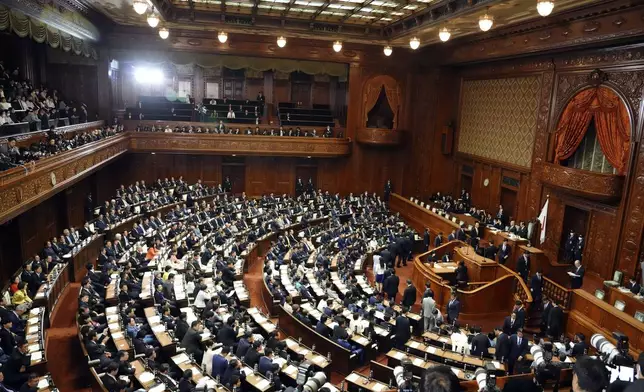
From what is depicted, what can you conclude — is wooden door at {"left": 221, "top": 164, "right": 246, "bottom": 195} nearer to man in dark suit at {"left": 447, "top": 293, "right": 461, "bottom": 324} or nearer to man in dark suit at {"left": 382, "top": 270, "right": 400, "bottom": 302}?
man in dark suit at {"left": 382, "top": 270, "right": 400, "bottom": 302}

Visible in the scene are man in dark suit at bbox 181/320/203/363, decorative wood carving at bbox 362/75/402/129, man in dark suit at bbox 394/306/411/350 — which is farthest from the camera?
decorative wood carving at bbox 362/75/402/129

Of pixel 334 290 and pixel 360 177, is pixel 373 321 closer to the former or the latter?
pixel 334 290

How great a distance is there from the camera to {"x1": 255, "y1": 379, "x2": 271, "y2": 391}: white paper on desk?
7453 mm

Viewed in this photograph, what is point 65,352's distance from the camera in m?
8.78

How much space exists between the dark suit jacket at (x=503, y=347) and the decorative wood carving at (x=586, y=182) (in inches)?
274

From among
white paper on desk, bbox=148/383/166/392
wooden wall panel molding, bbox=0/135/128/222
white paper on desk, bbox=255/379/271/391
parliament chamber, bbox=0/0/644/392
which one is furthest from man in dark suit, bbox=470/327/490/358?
wooden wall panel molding, bbox=0/135/128/222

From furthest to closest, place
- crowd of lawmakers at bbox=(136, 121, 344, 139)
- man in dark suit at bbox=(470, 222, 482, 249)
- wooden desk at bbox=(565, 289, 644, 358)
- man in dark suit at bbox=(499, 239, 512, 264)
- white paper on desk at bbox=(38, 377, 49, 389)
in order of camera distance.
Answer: crowd of lawmakers at bbox=(136, 121, 344, 139)
man in dark suit at bbox=(470, 222, 482, 249)
man in dark suit at bbox=(499, 239, 512, 264)
wooden desk at bbox=(565, 289, 644, 358)
white paper on desk at bbox=(38, 377, 49, 389)

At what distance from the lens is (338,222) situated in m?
18.3

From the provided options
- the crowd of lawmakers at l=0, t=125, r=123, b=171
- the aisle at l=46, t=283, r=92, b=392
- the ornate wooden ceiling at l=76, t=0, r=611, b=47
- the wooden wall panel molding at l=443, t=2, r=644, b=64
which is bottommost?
the aisle at l=46, t=283, r=92, b=392

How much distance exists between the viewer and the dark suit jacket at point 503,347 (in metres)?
8.77

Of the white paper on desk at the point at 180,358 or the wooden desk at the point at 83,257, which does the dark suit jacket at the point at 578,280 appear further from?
the wooden desk at the point at 83,257

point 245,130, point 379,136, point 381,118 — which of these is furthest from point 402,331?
point 381,118

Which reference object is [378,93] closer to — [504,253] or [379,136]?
[379,136]

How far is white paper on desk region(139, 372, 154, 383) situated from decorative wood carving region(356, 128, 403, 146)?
56.1 ft
